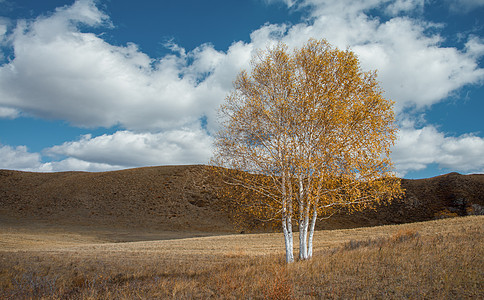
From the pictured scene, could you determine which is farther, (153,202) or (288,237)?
(153,202)

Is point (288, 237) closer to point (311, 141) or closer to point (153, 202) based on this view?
point (311, 141)

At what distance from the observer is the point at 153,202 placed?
242ft

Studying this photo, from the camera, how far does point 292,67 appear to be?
16.1 meters

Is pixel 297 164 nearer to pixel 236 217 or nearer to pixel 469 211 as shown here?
pixel 236 217

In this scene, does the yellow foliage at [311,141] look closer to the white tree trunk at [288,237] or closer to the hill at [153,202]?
the white tree trunk at [288,237]

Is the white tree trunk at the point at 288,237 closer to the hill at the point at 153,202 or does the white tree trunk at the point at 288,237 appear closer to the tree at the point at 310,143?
the tree at the point at 310,143

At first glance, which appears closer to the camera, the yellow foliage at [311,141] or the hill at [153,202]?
the yellow foliage at [311,141]

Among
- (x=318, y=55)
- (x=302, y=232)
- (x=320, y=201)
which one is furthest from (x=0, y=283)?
(x=318, y=55)

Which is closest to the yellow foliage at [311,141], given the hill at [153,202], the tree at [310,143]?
the tree at [310,143]

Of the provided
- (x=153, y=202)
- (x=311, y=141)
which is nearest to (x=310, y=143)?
(x=311, y=141)

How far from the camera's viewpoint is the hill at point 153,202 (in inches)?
2527

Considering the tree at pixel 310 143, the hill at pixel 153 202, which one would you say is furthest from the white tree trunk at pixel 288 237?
the hill at pixel 153 202

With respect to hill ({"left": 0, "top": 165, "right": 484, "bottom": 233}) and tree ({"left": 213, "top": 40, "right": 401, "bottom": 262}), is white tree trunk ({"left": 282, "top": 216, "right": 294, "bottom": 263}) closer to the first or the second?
tree ({"left": 213, "top": 40, "right": 401, "bottom": 262})

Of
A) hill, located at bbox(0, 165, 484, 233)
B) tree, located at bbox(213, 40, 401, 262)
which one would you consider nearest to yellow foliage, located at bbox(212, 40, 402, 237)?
tree, located at bbox(213, 40, 401, 262)
